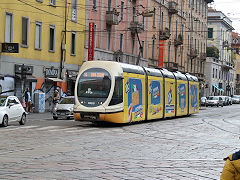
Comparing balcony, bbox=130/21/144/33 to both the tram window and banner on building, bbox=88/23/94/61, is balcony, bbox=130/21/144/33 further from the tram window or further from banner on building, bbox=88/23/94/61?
the tram window

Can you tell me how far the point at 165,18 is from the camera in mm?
62562

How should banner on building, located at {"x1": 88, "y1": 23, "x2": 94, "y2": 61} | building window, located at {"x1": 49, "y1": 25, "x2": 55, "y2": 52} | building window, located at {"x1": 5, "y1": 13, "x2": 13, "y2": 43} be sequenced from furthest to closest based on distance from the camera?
banner on building, located at {"x1": 88, "y1": 23, "x2": 94, "y2": 61} → building window, located at {"x1": 49, "y1": 25, "x2": 55, "y2": 52} → building window, located at {"x1": 5, "y1": 13, "x2": 13, "y2": 43}

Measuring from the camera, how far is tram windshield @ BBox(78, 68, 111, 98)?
22281 mm

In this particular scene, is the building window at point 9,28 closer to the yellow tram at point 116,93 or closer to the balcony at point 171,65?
the yellow tram at point 116,93

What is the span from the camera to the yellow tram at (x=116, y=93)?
22.2 m

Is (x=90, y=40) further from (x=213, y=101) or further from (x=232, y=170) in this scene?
(x=232, y=170)

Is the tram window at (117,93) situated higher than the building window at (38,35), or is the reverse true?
the building window at (38,35)

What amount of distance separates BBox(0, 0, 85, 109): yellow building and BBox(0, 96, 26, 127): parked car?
7522 millimetres

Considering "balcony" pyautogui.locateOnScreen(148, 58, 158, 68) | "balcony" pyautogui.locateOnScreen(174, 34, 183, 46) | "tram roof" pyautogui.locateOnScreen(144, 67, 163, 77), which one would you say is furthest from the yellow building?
"balcony" pyautogui.locateOnScreen(174, 34, 183, 46)

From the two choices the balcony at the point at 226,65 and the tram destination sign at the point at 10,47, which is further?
the balcony at the point at 226,65

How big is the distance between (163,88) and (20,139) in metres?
15.0

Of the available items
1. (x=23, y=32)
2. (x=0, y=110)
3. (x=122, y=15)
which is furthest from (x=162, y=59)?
(x=0, y=110)

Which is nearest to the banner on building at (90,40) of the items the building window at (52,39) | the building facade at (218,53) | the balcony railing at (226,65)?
the building window at (52,39)

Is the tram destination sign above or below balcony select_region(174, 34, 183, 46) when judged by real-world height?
below
